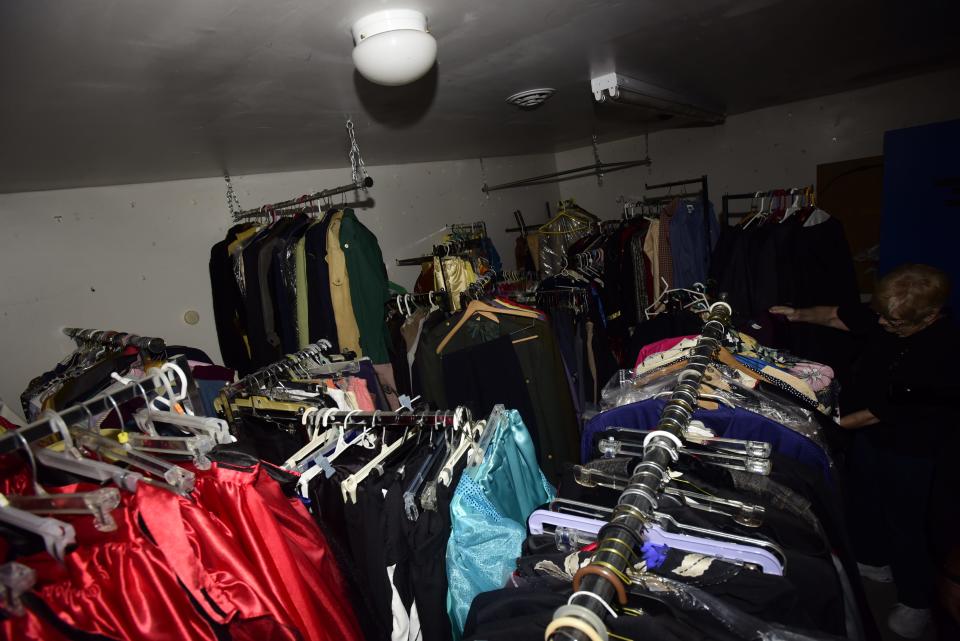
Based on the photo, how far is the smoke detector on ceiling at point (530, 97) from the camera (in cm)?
196

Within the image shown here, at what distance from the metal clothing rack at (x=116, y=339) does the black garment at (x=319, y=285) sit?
639mm

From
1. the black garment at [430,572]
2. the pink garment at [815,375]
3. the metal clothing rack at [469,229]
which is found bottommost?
the black garment at [430,572]

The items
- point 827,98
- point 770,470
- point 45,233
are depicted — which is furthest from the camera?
point 827,98

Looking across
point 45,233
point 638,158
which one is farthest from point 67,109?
point 638,158

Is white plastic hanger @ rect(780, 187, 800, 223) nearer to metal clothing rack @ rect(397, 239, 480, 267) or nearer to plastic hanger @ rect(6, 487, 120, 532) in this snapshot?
metal clothing rack @ rect(397, 239, 480, 267)

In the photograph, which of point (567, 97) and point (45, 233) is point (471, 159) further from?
point (45, 233)

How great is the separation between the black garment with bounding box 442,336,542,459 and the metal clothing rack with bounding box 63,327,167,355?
1021 millimetres

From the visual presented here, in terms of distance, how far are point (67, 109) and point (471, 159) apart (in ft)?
10.5

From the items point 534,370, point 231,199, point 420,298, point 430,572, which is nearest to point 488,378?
point 534,370

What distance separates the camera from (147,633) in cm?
67

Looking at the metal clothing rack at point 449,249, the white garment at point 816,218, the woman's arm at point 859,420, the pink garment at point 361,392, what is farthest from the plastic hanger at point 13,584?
the white garment at point 816,218

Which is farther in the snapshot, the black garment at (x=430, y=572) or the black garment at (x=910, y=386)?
the black garment at (x=910, y=386)

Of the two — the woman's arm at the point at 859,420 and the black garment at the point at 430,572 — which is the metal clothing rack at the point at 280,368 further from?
the woman's arm at the point at 859,420

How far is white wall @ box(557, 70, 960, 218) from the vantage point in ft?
10.7
